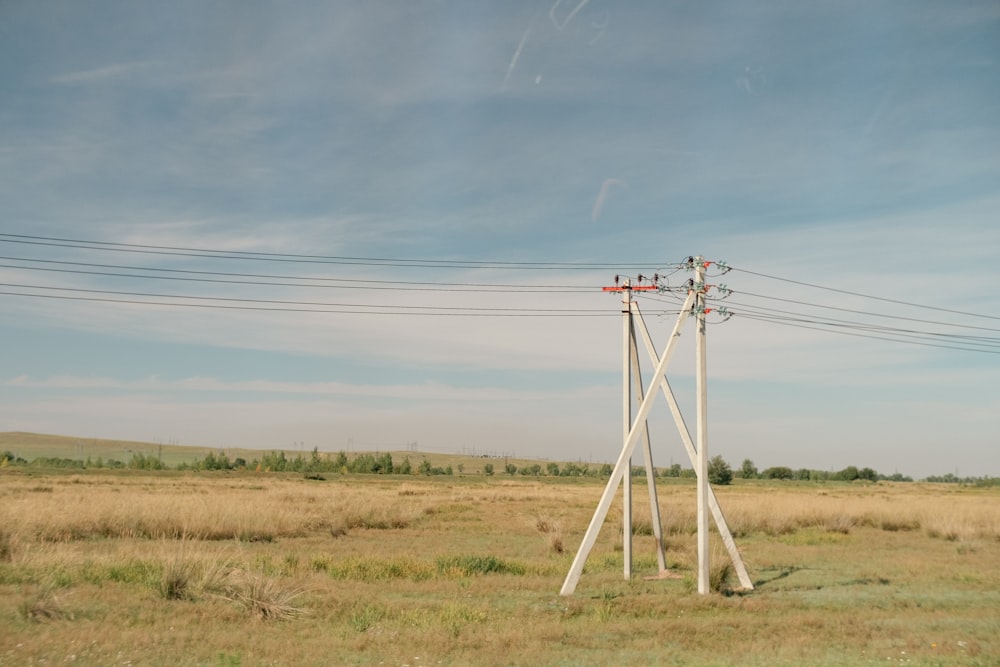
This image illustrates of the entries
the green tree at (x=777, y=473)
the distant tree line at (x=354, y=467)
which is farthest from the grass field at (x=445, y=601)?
the green tree at (x=777, y=473)

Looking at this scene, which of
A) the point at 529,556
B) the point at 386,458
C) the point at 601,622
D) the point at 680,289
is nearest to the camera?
the point at 601,622

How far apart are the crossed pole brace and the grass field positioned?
49cm

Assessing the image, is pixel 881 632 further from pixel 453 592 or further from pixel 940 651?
pixel 453 592

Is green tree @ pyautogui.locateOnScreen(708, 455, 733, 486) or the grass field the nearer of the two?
the grass field

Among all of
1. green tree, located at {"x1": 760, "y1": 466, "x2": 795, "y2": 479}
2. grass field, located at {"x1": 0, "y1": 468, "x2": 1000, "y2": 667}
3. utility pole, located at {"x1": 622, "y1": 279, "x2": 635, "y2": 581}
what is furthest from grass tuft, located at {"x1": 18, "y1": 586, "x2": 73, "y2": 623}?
green tree, located at {"x1": 760, "y1": 466, "x2": 795, "y2": 479}

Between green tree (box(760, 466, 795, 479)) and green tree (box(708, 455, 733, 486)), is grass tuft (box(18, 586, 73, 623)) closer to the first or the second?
green tree (box(708, 455, 733, 486))

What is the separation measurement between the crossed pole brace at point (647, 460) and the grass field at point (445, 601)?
1.62 ft

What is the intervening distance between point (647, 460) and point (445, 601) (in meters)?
5.73

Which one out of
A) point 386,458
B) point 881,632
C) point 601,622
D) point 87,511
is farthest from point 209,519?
point 386,458

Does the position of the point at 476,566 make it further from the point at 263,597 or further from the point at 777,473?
the point at 777,473

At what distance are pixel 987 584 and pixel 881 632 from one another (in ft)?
23.8

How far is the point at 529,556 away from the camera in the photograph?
70.7 ft

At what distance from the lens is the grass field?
9789 mm

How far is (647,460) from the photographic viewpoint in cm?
1681
